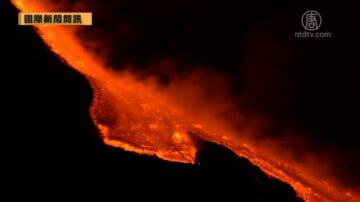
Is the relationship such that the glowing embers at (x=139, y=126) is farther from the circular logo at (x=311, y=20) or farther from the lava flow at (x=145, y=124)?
the circular logo at (x=311, y=20)

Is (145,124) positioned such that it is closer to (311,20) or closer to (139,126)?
(139,126)

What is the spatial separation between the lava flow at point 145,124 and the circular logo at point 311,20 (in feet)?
4.50

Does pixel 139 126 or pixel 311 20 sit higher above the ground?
pixel 311 20

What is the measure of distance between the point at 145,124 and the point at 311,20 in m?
2.07

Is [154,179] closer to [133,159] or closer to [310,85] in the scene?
[133,159]

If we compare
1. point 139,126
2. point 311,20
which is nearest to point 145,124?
point 139,126

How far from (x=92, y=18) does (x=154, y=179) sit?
1.83m


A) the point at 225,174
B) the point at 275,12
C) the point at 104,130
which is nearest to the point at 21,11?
the point at 104,130

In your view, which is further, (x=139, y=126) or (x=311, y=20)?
(x=311, y=20)

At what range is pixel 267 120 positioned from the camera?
3.30 m

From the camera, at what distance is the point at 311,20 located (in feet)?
12.5

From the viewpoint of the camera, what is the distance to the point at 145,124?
98.0 inches

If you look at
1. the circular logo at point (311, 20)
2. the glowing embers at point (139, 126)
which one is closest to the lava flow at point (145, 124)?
the glowing embers at point (139, 126)

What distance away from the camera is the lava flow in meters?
2.36
